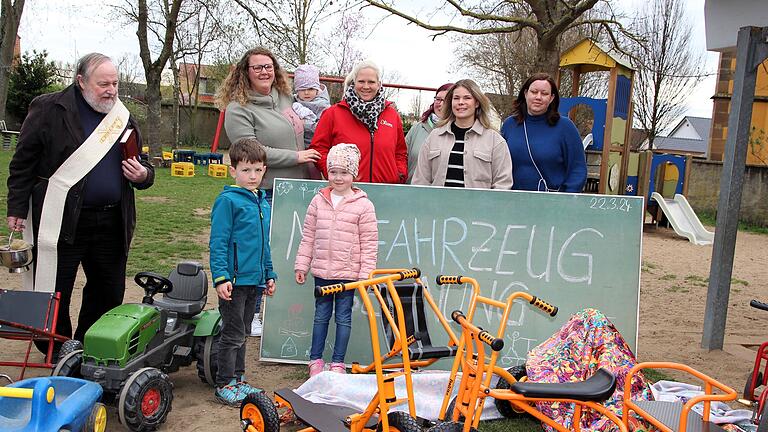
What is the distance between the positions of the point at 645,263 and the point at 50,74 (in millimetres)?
24033

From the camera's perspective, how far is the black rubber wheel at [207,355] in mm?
4109

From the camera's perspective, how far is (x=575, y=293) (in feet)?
15.5

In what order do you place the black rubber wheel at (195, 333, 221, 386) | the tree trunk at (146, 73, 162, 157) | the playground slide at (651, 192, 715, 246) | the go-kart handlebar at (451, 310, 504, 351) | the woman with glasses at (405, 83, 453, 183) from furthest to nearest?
the tree trunk at (146, 73, 162, 157), the playground slide at (651, 192, 715, 246), the woman with glasses at (405, 83, 453, 183), the black rubber wheel at (195, 333, 221, 386), the go-kart handlebar at (451, 310, 504, 351)

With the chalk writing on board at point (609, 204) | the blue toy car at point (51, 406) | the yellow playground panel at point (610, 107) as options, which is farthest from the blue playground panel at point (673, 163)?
the blue toy car at point (51, 406)

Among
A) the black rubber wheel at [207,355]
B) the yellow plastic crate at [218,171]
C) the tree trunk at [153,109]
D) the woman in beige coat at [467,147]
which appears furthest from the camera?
the tree trunk at [153,109]

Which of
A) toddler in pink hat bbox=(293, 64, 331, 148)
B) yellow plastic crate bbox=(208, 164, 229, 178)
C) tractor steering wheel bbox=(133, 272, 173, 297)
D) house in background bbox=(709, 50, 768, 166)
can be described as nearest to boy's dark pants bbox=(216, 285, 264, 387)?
tractor steering wheel bbox=(133, 272, 173, 297)

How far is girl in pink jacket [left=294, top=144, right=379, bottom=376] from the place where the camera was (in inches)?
163

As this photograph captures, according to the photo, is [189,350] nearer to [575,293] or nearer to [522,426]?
[522,426]

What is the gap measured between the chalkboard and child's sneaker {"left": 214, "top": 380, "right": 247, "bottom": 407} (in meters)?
0.76

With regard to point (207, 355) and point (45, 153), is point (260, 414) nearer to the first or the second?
point (207, 355)

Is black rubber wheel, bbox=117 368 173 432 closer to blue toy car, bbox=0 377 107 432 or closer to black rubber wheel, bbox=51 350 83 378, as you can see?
blue toy car, bbox=0 377 107 432

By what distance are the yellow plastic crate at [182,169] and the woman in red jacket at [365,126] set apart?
1468cm

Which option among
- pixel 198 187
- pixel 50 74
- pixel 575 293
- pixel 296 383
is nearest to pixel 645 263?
pixel 575 293

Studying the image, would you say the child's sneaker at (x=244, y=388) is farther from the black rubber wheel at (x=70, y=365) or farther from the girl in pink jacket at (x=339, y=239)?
the black rubber wheel at (x=70, y=365)
